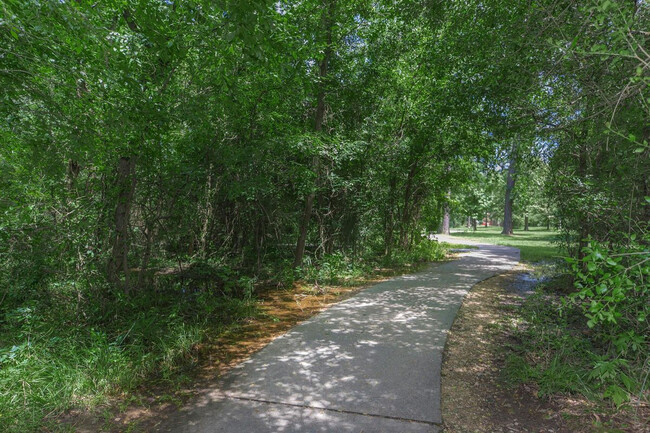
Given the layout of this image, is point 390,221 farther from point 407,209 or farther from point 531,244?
point 531,244

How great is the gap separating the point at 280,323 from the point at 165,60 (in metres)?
4.40

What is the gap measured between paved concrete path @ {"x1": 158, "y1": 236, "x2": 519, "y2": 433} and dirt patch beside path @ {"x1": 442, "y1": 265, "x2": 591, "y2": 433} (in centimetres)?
16

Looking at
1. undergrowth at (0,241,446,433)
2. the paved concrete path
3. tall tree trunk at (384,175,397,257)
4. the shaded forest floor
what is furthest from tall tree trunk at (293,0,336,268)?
tall tree trunk at (384,175,397,257)

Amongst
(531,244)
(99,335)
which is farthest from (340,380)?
(531,244)

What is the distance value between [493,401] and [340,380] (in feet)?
5.13

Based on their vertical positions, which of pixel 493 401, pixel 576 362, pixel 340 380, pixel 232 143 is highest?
→ pixel 232 143

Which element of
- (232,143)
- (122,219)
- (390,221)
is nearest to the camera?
(122,219)

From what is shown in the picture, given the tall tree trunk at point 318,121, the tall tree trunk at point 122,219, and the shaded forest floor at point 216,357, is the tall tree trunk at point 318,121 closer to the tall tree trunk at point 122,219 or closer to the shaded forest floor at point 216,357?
the shaded forest floor at point 216,357

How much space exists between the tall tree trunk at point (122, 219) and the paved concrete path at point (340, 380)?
2.85m

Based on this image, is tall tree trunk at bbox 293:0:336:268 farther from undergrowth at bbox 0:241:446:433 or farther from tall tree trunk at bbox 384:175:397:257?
tall tree trunk at bbox 384:175:397:257

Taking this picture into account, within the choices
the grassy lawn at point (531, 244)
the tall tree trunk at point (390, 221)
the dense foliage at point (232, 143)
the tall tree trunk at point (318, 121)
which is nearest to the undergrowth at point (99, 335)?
the dense foliage at point (232, 143)

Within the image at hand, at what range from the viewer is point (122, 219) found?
5852mm

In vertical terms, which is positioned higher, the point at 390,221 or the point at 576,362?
the point at 390,221

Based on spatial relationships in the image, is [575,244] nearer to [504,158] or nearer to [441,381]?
[504,158]
